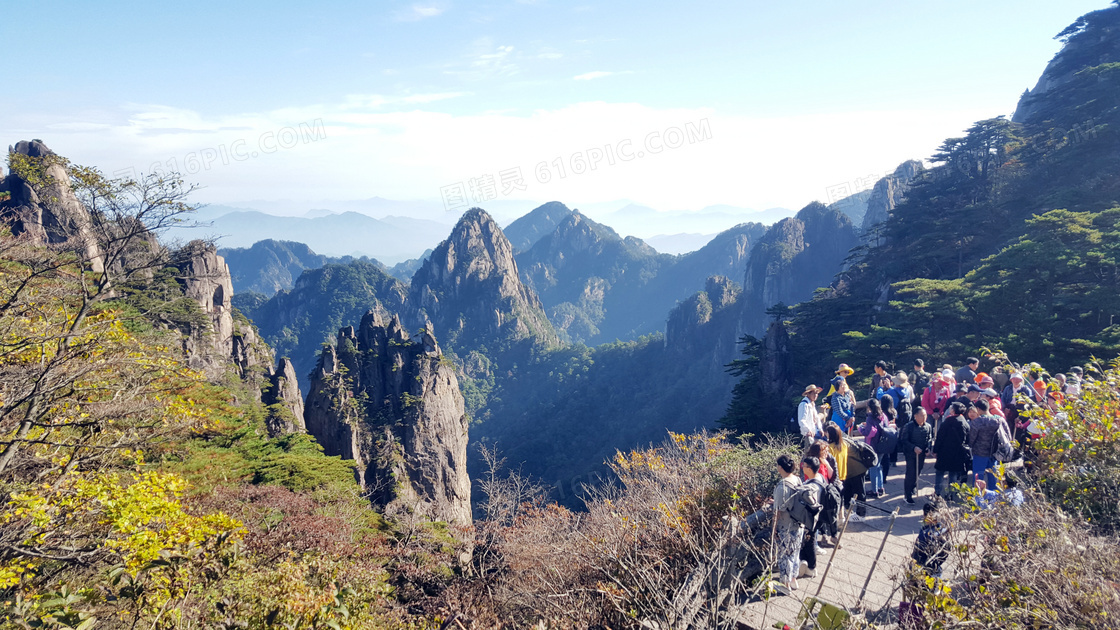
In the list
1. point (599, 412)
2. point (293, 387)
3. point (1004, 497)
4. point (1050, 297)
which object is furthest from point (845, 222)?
point (1004, 497)

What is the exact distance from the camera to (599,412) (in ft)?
258

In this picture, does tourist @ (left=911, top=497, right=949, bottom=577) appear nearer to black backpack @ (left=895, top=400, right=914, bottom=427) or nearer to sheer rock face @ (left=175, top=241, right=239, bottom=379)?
black backpack @ (left=895, top=400, right=914, bottom=427)

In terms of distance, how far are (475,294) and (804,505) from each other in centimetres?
10731

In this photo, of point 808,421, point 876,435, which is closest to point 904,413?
point 876,435

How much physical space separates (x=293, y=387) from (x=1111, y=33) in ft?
223

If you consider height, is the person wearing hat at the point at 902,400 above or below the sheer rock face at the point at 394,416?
above

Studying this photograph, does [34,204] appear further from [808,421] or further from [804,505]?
[804,505]

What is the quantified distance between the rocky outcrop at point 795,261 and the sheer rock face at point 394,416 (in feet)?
199

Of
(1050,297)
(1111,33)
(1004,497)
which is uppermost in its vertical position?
(1111,33)

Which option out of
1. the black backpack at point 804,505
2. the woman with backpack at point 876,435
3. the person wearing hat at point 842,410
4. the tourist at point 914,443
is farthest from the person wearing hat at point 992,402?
the black backpack at point 804,505

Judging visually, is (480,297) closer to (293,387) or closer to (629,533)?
(293,387)

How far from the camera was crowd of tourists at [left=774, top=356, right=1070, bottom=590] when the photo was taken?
533 cm

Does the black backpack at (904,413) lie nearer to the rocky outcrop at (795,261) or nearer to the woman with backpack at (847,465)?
the woman with backpack at (847,465)

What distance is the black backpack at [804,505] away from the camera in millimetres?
5164
